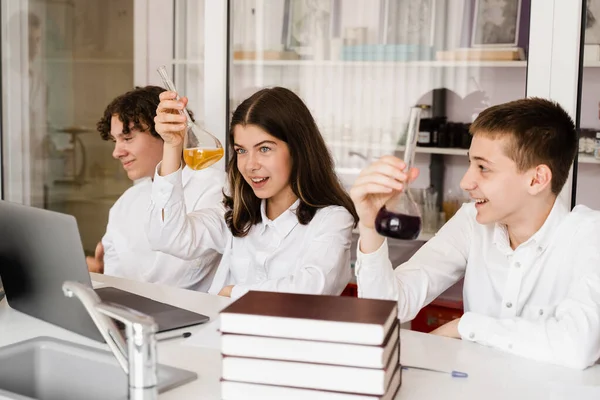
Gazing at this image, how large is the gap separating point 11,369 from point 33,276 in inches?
9.6

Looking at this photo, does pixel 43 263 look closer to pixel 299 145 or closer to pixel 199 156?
pixel 199 156

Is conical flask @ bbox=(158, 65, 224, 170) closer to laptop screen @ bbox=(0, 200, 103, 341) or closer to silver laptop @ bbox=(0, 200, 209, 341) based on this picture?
silver laptop @ bbox=(0, 200, 209, 341)

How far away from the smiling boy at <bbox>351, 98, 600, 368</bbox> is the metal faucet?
0.62 meters

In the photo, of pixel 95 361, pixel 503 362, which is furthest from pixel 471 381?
pixel 95 361

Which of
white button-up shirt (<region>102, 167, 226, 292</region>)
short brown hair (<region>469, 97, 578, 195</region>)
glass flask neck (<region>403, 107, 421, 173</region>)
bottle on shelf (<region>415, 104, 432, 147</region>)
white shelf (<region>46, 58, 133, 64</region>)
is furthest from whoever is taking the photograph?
white shelf (<region>46, 58, 133, 64</region>)

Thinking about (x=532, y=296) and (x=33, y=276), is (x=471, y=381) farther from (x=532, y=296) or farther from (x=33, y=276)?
(x=33, y=276)

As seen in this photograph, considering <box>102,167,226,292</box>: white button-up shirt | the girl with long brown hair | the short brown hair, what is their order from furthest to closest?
<box>102,167,226,292</box>: white button-up shirt, the girl with long brown hair, the short brown hair

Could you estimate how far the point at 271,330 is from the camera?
1169 mm

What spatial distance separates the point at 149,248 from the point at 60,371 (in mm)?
1202

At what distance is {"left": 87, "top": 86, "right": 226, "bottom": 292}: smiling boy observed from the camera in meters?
2.70

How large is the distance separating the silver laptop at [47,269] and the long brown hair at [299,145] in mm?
598

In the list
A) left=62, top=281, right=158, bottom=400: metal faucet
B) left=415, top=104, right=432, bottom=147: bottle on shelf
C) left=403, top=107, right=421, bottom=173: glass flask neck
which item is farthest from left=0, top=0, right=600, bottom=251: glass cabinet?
left=62, top=281, right=158, bottom=400: metal faucet

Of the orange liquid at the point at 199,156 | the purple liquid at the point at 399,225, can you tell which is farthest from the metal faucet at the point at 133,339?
the orange liquid at the point at 199,156

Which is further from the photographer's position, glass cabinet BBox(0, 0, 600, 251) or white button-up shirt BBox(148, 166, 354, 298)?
glass cabinet BBox(0, 0, 600, 251)
